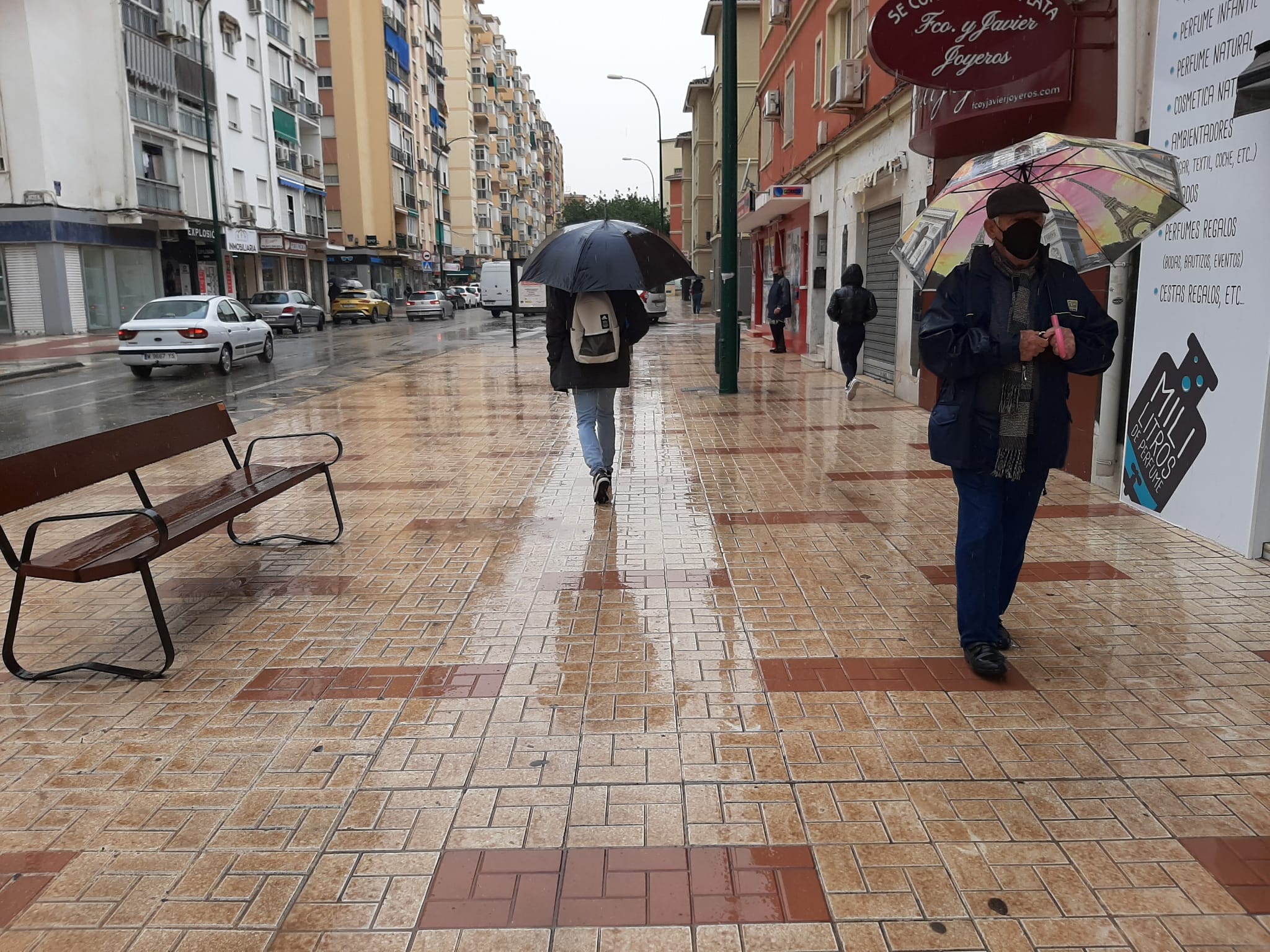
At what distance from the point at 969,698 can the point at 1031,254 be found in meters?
1.77

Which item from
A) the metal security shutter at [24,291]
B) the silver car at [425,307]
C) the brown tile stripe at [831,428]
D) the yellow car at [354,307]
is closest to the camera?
the brown tile stripe at [831,428]

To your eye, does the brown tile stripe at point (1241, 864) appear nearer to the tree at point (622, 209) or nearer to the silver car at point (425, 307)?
the silver car at point (425, 307)

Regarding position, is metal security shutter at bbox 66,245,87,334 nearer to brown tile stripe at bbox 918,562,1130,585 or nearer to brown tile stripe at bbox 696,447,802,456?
brown tile stripe at bbox 696,447,802,456

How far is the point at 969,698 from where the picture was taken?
13.2 ft

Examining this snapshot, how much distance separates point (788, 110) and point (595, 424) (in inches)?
740

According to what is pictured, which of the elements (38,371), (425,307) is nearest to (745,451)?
(38,371)

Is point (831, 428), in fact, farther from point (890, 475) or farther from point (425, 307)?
point (425, 307)

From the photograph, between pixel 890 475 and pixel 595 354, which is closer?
pixel 595 354

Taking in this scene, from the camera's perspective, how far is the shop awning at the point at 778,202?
21219mm

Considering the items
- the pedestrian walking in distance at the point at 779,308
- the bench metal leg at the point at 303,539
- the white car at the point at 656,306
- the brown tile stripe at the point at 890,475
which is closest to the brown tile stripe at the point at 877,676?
the bench metal leg at the point at 303,539

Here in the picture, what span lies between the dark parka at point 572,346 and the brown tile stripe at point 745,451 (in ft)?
7.87

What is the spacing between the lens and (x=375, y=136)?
61.2 m

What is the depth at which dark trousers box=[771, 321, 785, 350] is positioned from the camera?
22.6 metres

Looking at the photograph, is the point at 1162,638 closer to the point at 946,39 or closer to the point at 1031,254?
the point at 1031,254
